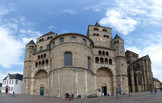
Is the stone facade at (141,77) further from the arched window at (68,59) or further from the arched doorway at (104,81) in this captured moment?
the arched window at (68,59)

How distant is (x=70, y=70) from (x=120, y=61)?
18.6 m

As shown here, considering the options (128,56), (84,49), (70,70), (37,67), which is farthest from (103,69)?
(128,56)

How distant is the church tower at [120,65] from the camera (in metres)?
41.3

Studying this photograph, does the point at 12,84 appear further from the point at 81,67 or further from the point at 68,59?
the point at 81,67

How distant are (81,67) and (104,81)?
12.5m

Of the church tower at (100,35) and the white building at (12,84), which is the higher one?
the church tower at (100,35)

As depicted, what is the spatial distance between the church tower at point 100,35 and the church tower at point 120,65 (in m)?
2.72

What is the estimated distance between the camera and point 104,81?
42188 millimetres

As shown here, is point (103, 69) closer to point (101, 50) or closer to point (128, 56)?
point (101, 50)

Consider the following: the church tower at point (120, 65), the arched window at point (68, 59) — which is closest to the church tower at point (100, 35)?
the church tower at point (120, 65)

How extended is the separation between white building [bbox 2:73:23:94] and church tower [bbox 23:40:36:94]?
688 inches

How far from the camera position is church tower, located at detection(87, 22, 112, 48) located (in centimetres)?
4791

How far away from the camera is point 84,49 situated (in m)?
35.9

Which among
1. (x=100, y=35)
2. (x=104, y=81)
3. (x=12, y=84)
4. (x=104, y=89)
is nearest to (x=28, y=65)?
(x=12, y=84)
